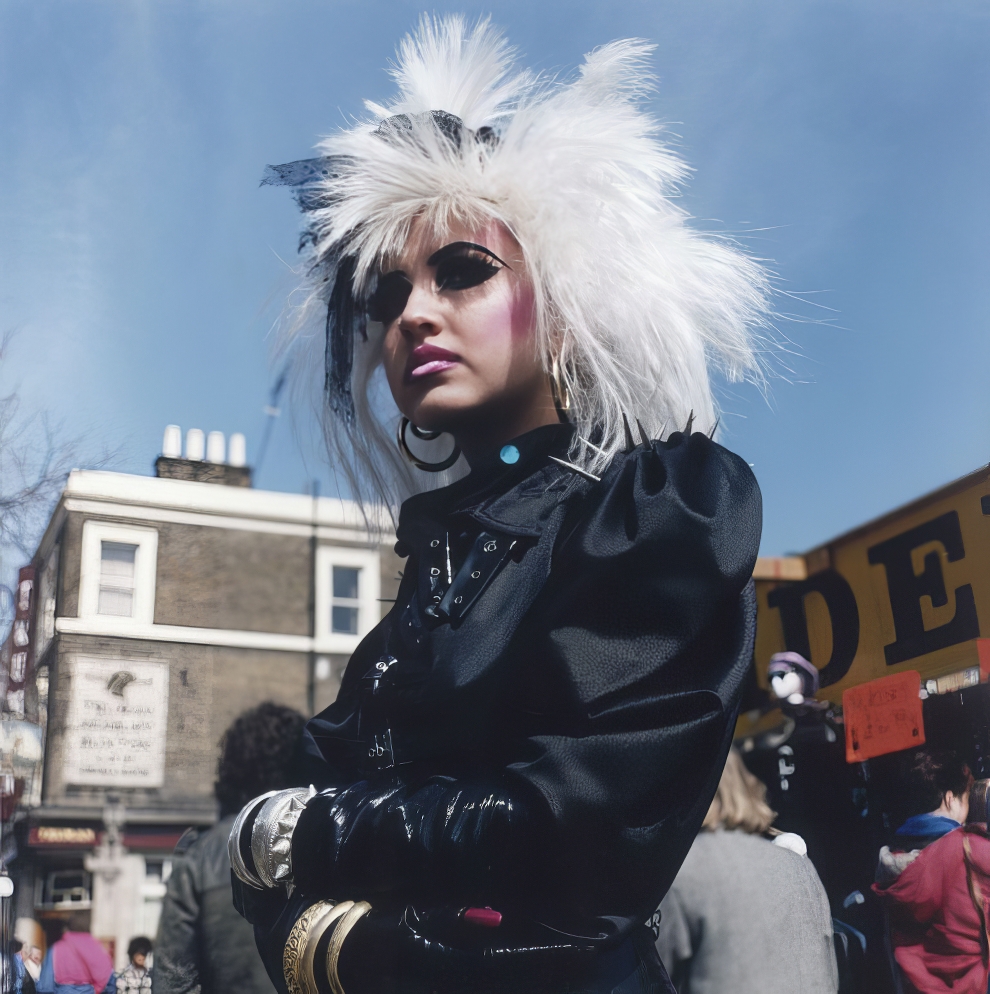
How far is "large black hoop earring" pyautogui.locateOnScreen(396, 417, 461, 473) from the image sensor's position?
4.81 ft

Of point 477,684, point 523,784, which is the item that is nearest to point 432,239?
point 477,684

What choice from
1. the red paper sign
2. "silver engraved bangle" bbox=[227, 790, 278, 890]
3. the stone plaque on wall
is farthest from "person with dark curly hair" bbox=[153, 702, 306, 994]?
the red paper sign

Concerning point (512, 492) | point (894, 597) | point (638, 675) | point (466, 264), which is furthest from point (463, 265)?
point (894, 597)

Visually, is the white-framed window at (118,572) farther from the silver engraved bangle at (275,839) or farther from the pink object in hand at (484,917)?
the pink object in hand at (484,917)

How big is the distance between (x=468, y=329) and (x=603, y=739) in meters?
0.58

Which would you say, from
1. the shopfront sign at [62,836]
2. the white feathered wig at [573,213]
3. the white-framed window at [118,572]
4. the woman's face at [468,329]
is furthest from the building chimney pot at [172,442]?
the shopfront sign at [62,836]

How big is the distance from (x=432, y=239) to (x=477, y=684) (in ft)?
2.00

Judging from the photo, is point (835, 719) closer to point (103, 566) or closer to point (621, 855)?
point (621, 855)

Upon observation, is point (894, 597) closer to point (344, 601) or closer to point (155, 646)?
point (344, 601)

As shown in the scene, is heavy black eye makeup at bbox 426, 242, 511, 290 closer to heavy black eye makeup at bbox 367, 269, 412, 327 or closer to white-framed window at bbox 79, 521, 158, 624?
heavy black eye makeup at bbox 367, 269, 412, 327

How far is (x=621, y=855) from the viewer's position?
1.00 m

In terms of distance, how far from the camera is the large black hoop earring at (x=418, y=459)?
57.7 inches

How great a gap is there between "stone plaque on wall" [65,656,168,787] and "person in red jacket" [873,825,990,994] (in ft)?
4.16

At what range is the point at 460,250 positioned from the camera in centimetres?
129
